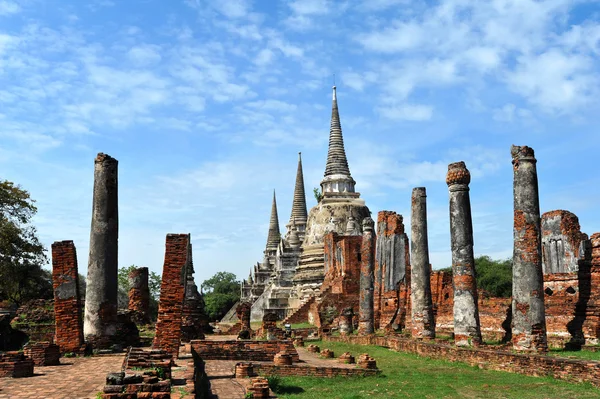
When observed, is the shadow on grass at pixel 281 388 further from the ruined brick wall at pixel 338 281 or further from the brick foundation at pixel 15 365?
the ruined brick wall at pixel 338 281

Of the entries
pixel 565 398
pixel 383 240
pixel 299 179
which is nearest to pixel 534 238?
pixel 565 398

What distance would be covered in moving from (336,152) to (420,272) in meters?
35.4

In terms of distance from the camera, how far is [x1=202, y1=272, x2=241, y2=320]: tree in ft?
231

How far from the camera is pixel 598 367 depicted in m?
9.77

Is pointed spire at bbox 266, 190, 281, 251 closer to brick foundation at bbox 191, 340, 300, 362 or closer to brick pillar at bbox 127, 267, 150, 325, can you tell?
brick pillar at bbox 127, 267, 150, 325

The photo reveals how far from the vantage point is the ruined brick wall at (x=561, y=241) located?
21.6 meters

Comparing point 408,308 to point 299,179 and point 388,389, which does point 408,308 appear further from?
point 299,179

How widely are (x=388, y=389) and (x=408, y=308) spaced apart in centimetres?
1250

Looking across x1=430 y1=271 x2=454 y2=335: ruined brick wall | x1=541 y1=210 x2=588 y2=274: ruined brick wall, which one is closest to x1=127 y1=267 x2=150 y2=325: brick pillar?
x1=430 y1=271 x2=454 y2=335: ruined brick wall

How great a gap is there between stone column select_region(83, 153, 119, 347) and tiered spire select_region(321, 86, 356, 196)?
1490 inches

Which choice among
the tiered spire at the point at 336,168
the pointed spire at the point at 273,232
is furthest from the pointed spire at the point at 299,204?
the tiered spire at the point at 336,168

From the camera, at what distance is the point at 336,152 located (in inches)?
2115

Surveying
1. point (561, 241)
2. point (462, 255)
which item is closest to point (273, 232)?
point (561, 241)

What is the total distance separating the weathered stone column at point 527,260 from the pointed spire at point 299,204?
50.5m
